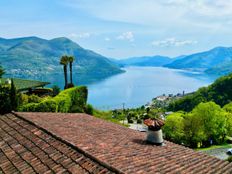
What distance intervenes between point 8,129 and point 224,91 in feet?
514

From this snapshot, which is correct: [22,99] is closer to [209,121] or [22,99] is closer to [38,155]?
[38,155]

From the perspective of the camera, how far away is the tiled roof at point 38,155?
8.77 meters

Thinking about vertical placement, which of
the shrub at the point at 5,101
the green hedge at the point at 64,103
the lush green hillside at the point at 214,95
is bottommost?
the lush green hillside at the point at 214,95

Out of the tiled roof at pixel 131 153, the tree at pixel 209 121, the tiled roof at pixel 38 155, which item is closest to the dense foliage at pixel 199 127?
the tree at pixel 209 121

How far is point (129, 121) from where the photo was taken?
11444 centimetres

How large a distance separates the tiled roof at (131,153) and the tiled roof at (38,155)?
0.77 feet

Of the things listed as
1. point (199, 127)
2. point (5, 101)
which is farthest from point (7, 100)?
point (199, 127)

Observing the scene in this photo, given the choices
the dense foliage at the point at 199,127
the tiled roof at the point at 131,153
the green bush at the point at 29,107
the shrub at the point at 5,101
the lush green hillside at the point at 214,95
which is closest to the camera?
the tiled roof at the point at 131,153

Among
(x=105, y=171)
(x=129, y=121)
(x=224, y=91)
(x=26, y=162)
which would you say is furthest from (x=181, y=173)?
(x=224, y=91)

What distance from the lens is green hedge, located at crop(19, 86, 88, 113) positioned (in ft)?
98.5

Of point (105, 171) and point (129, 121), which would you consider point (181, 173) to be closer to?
point (105, 171)

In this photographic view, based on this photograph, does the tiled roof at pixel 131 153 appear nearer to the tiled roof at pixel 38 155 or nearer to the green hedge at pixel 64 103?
the tiled roof at pixel 38 155

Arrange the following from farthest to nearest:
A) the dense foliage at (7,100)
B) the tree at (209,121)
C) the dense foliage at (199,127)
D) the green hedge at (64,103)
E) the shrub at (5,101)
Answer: the tree at (209,121)
the dense foliage at (199,127)
the green hedge at (64,103)
the dense foliage at (7,100)
the shrub at (5,101)

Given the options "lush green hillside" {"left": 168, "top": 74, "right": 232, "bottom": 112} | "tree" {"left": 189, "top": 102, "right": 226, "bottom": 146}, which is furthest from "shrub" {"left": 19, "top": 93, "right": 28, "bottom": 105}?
"lush green hillside" {"left": 168, "top": 74, "right": 232, "bottom": 112}
